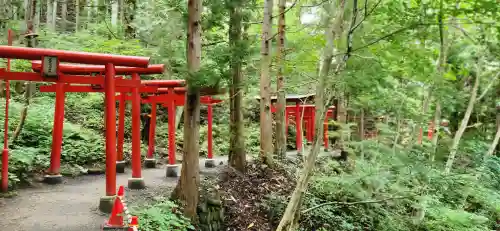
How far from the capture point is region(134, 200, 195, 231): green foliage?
6.24 metres

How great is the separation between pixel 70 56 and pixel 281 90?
20.9 feet

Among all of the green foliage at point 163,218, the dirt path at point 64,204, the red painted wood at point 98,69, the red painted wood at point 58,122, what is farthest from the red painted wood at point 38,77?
the green foliage at point 163,218

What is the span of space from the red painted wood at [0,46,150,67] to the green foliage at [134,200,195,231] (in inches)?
99.1

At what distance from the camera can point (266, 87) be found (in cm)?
1075

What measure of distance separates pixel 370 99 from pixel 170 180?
550cm

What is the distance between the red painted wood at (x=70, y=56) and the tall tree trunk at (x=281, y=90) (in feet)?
14.9

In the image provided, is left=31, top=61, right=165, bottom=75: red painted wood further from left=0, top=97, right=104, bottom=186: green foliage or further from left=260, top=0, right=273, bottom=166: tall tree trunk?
left=260, top=0, right=273, bottom=166: tall tree trunk

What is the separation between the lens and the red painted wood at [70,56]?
6.36m

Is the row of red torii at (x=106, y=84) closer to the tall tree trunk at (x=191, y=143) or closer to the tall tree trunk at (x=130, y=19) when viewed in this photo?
the tall tree trunk at (x=191, y=143)

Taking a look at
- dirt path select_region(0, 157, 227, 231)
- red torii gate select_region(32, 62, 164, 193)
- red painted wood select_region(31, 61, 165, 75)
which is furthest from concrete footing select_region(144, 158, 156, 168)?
red painted wood select_region(31, 61, 165, 75)

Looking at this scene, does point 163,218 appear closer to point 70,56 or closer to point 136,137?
point 136,137

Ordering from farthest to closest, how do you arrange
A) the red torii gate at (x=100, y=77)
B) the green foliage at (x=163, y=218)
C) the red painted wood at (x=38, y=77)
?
the red painted wood at (x=38, y=77), the red torii gate at (x=100, y=77), the green foliage at (x=163, y=218)

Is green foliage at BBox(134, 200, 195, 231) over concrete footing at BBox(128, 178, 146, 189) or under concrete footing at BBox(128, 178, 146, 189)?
under

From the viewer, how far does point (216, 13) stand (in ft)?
25.6
